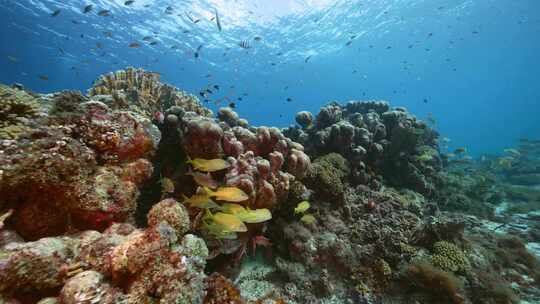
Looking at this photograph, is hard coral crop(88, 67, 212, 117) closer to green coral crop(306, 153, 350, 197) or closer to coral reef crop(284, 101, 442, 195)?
coral reef crop(284, 101, 442, 195)

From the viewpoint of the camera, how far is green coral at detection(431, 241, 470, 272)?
4.48 meters

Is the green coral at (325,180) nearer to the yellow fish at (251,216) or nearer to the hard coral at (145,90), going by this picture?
the yellow fish at (251,216)

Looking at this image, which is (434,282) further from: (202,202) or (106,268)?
(106,268)

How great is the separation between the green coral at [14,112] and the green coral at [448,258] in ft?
21.9

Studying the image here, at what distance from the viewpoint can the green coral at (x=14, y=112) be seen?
8.87ft

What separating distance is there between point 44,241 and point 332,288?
405 cm

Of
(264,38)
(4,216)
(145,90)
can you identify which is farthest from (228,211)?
(264,38)

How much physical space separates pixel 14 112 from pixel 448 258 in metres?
7.41

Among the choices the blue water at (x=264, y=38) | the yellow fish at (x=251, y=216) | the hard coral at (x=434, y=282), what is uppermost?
the blue water at (x=264, y=38)

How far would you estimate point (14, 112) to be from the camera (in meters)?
3.09

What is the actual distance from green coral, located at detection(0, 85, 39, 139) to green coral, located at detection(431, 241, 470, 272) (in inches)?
263

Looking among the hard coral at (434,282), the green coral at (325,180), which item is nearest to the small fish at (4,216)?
the green coral at (325,180)

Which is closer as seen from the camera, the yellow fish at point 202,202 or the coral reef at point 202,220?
the coral reef at point 202,220

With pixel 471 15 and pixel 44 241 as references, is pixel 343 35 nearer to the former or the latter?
pixel 471 15
